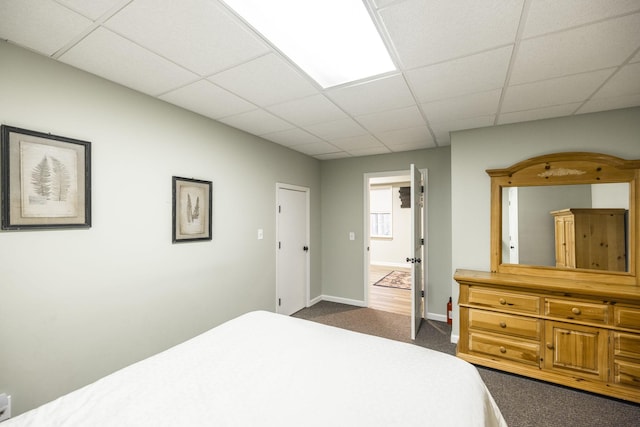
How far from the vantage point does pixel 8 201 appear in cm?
155

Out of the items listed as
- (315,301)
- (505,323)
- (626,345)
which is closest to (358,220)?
(315,301)

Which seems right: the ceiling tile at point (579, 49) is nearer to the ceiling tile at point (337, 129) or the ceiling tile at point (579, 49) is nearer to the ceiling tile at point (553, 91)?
the ceiling tile at point (553, 91)

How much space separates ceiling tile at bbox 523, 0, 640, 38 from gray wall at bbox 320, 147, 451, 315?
247 cm

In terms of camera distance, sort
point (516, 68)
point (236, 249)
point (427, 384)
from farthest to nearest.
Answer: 1. point (236, 249)
2. point (516, 68)
3. point (427, 384)

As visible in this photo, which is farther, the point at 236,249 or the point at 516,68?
the point at 236,249

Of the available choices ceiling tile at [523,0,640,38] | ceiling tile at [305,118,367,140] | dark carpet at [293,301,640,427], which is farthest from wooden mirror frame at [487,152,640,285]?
ceiling tile at [523,0,640,38]

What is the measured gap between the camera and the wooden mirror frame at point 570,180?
2.37 meters

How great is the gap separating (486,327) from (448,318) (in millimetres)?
1032

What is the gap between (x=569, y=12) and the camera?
1.31 meters

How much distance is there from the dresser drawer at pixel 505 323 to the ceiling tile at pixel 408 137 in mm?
2014

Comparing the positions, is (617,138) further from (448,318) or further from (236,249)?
(236,249)

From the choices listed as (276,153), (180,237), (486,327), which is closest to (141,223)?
(180,237)

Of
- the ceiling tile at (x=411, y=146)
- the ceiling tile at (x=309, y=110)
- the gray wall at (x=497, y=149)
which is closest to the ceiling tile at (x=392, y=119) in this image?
the ceiling tile at (x=309, y=110)

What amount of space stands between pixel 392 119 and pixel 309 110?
87 centimetres
